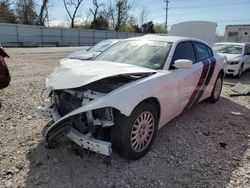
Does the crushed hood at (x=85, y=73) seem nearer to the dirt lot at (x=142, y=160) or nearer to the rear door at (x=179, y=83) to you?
the rear door at (x=179, y=83)

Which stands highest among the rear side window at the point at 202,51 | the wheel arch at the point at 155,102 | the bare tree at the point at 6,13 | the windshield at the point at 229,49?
the bare tree at the point at 6,13

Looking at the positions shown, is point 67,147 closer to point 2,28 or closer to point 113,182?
point 113,182

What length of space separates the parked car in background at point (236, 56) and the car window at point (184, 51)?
6530 mm

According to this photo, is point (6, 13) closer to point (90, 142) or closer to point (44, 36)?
point (44, 36)

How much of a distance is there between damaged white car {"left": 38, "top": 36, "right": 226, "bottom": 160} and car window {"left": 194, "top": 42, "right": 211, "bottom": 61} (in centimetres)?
60

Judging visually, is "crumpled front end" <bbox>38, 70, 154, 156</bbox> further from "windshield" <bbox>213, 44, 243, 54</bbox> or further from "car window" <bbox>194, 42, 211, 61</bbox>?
"windshield" <bbox>213, 44, 243, 54</bbox>

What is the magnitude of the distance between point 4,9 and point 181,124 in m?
51.2

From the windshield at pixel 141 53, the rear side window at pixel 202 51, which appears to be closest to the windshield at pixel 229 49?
the rear side window at pixel 202 51

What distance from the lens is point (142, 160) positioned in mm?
3531

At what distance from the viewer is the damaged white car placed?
3.09m

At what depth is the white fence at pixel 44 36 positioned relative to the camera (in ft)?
106

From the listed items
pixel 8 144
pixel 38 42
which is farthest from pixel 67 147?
pixel 38 42

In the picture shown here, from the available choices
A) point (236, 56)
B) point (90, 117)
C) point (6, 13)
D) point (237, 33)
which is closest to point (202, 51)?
point (90, 117)

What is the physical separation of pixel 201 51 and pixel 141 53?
5.46 feet
